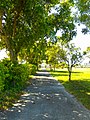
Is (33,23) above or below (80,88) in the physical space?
above

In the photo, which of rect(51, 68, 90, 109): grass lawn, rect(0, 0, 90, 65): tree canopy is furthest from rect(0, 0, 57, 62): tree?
rect(51, 68, 90, 109): grass lawn

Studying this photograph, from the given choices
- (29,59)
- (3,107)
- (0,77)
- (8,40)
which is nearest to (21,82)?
(8,40)

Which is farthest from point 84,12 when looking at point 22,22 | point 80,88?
point 22,22

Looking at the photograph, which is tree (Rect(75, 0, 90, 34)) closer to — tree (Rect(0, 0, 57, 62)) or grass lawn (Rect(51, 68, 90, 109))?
grass lawn (Rect(51, 68, 90, 109))

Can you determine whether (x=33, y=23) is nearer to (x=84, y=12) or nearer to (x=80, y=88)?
(x=80, y=88)

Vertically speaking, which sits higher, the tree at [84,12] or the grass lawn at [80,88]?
the tree at [84,12]

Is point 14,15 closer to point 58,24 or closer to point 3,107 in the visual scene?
point 58,24

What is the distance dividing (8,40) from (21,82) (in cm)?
503

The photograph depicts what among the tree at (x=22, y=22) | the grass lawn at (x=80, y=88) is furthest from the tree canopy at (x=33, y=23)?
the grass lawn at (x=80, y=88)

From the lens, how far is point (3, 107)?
1332cm

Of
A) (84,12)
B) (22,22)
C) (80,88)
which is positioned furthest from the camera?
(22,22)

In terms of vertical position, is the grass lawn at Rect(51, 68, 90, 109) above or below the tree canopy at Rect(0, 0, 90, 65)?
below

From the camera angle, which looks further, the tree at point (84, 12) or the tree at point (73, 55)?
the tree at point (73, 55)

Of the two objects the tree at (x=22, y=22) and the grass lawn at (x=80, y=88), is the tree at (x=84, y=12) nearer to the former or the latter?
the grass lawn at (x=80, y=88)
